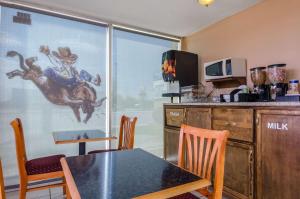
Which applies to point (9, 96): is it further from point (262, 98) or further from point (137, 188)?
point (262, 98)

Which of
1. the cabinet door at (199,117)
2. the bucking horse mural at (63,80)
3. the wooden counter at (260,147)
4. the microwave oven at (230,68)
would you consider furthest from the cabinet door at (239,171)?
the bucking horse mural at (63,80)


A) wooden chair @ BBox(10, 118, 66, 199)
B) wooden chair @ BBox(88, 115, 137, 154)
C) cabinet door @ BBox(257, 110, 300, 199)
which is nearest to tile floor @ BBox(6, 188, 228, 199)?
wooden chair @ BBox(10, 118, 66, 199)

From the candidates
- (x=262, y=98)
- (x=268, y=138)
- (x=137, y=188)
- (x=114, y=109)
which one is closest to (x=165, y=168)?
(x=137, y=188)

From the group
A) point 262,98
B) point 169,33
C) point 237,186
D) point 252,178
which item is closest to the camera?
point 252,178

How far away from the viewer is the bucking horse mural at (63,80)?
2.80 meters

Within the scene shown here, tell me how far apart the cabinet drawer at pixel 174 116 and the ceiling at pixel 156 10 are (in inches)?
58.7

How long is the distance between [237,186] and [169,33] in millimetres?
2918

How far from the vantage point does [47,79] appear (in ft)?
9.57

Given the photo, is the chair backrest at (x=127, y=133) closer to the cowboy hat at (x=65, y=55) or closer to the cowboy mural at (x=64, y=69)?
the cowboy mural at (x=64, y=69)

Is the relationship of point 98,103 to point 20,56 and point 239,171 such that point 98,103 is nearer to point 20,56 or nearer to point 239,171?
point 20,56

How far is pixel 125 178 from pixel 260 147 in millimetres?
1538

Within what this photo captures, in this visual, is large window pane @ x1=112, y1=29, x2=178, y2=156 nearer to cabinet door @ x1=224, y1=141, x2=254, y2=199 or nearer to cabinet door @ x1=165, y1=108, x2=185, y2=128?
cabinet door @ x1=165, y1=108, x2=185, y2=128

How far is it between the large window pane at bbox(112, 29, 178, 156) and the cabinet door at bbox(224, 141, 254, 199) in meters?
1.83

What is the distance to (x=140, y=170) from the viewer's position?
103 cm
